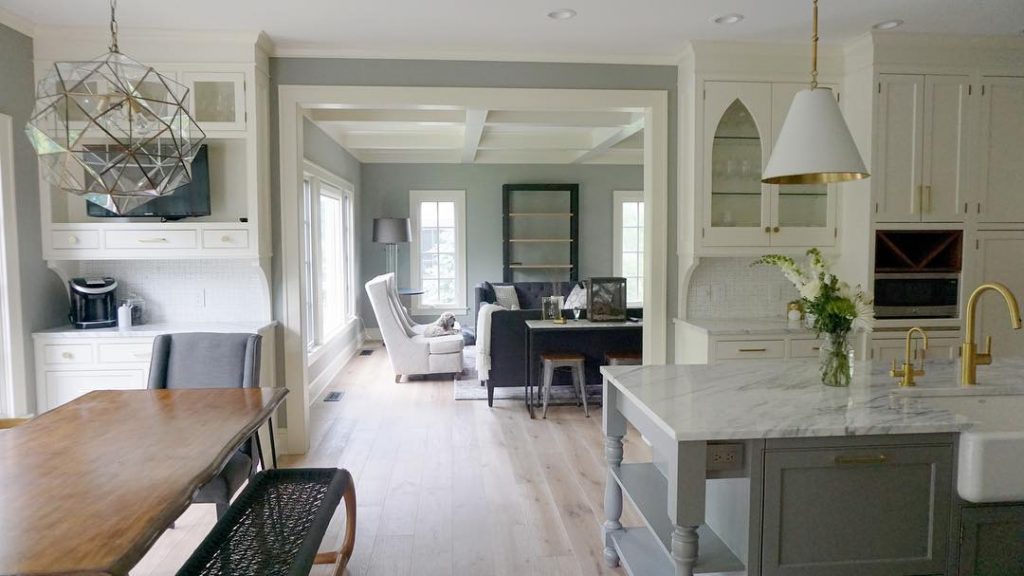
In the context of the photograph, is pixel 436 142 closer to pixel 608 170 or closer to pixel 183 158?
pixel 608 170

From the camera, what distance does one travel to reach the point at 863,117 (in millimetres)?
3748

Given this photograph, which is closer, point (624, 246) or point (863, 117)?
point (863, 117)

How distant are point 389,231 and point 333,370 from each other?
2045 mm

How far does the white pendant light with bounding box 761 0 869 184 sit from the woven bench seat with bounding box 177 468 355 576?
77.5 inches

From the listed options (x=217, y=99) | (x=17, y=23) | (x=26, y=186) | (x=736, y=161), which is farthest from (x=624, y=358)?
(x=17, y=23)

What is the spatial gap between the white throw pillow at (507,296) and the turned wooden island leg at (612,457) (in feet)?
16.9

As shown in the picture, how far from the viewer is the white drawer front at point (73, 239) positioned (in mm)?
3561

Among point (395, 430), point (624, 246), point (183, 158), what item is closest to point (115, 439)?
point (183, 158)

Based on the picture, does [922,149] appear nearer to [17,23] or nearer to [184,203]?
[184,203]

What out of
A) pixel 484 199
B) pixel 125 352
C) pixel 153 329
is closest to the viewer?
pixel 125 352

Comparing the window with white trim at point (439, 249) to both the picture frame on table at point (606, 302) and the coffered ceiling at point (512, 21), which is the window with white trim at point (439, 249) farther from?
the coffered ceiling at point (512, 21)

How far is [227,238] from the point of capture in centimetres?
365

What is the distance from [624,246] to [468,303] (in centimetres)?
235

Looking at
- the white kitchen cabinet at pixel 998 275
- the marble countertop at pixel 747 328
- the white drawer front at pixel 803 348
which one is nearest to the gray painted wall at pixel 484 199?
the marble countertop at pixel 747 328
